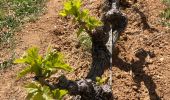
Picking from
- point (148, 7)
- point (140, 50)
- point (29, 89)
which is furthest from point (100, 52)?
point (29, 89)

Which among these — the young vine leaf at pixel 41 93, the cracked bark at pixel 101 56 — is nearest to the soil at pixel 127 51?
the cracked bark at pixel 101 56

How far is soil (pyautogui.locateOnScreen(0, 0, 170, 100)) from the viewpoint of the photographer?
512 centimetres

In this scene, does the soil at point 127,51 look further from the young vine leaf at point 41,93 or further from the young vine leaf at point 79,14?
the young vine leaf at point 41,93

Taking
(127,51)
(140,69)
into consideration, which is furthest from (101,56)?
(140,69)

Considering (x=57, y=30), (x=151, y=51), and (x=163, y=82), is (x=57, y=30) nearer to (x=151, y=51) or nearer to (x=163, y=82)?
(x=151, y=51)

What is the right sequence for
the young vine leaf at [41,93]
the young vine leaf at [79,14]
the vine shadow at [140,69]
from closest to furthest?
the young vine leaf at [41,93] → the young vine leaf at [79,14] → the vine shadow at [140,69]

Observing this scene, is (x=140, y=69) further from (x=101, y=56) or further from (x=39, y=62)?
(x=39, y=62)

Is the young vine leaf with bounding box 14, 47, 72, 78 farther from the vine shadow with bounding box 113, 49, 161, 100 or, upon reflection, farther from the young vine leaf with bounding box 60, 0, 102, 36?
the vine shadow with bounding box 113, 49, 161, 100

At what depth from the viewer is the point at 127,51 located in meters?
5.66

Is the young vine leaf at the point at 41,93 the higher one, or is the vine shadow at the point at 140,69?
the young vine leaf at the point at 41,93

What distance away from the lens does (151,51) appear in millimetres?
5586

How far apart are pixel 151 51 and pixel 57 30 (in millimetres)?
1560

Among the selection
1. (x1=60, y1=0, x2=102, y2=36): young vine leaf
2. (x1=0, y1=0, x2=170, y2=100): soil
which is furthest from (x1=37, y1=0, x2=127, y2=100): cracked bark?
(x1=60, y1=0, x2=102, y2=36): young vine leaf

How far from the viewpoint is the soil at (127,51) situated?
201 inches
